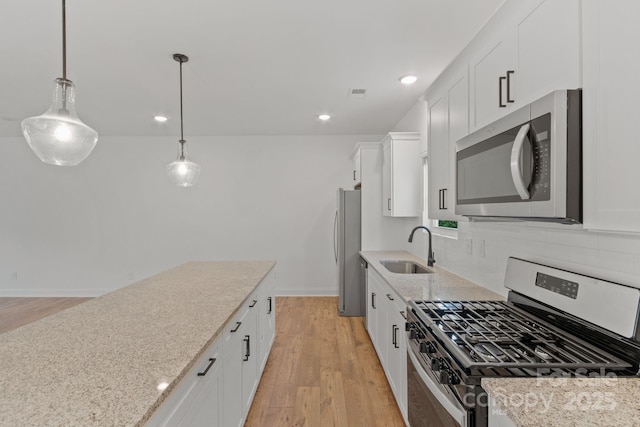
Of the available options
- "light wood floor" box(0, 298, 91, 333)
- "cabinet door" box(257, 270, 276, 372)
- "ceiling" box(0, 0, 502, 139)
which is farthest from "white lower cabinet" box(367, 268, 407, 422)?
"light wood floor" box(0, 298, 91, 333)

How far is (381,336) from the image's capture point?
8.94 ft

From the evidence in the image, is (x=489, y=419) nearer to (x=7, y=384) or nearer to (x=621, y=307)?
(x=621, y=307)

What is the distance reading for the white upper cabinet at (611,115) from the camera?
2.85 ft

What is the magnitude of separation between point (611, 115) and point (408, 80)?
7.50 ft

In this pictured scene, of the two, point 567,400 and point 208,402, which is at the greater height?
point 567,400

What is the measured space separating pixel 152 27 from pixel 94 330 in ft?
6.30

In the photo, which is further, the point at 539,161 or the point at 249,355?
the point at 249,355

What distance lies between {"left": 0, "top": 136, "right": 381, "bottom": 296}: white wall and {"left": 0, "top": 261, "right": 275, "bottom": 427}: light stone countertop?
10.7 feet

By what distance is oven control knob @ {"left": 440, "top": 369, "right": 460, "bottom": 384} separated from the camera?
1.08 m

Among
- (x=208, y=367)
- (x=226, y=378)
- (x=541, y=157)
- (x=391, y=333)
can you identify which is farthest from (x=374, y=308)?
(x=541, y=157)

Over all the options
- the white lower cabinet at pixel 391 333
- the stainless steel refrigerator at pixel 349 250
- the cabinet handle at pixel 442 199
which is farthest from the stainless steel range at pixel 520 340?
the stainless steel refrigerator at pixel 349 250

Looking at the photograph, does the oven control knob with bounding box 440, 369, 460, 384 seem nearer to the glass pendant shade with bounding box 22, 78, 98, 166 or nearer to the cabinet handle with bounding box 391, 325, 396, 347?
the cabinet handle with bounding box 391, 325, 396, 347

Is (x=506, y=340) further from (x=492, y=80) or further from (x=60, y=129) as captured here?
(x=60, y=129)

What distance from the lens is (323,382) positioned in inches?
104
